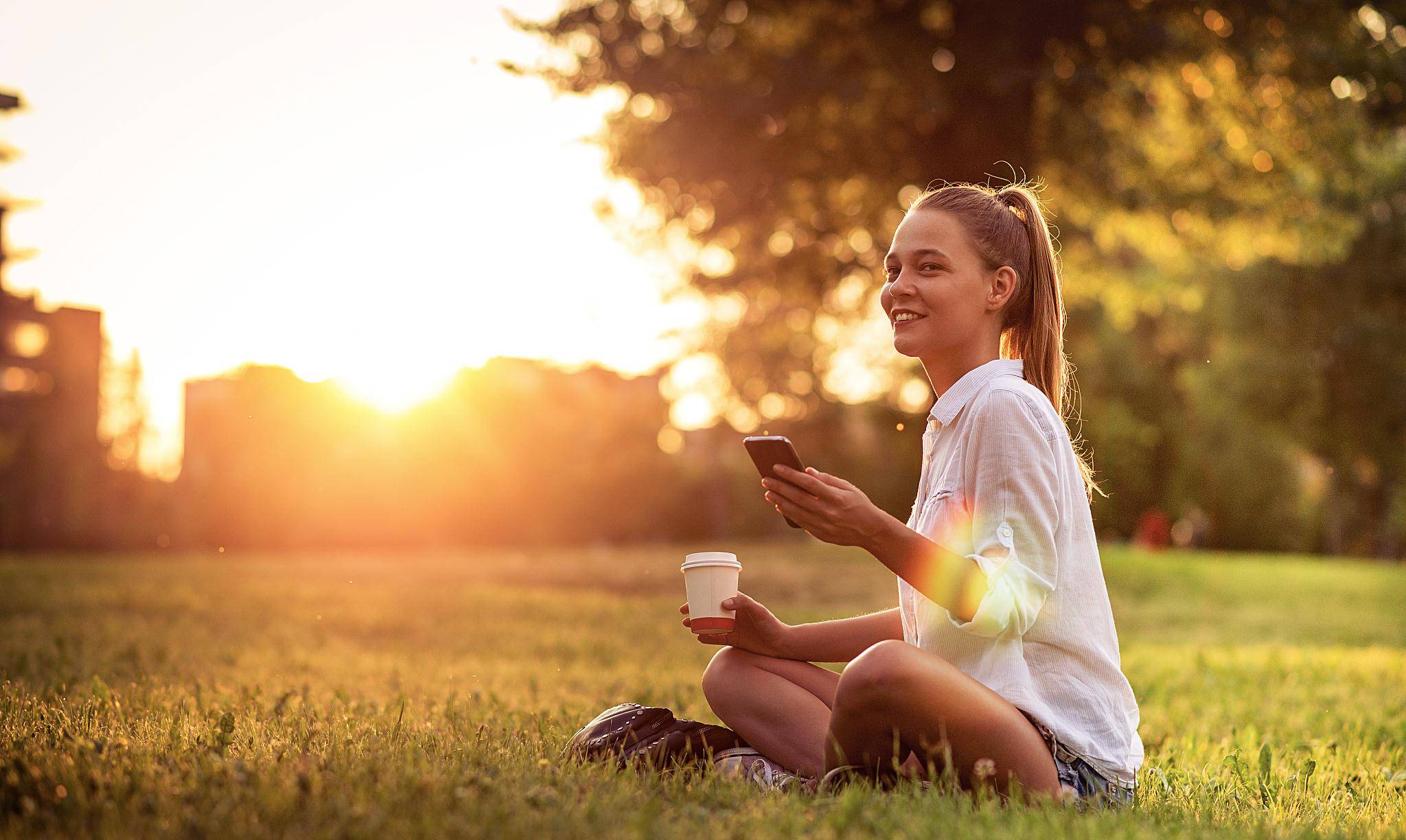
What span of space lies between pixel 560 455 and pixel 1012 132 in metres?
16.9

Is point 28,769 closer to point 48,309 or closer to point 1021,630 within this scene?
point 1021,630

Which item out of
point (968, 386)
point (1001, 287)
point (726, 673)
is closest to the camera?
point (968, 386)

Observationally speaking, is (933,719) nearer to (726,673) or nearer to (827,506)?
(827,506)

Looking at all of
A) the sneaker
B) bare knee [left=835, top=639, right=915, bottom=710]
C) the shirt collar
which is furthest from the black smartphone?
the sneaker

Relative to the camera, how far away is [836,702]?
9.45 feet

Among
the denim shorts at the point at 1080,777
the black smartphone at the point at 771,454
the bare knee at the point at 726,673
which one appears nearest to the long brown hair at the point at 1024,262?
the denim shorts at the point at 1080,777

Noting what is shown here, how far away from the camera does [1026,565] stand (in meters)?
2.70

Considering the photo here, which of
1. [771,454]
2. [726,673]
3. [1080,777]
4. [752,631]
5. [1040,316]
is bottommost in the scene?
[1080,777]

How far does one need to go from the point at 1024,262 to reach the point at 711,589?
4.24ft

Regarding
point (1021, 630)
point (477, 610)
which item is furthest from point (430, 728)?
point (477, 610)

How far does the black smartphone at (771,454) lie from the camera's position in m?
2.64

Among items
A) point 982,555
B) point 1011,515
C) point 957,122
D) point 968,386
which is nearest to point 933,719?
point 982,555

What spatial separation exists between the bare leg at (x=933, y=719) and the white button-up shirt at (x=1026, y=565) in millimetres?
95

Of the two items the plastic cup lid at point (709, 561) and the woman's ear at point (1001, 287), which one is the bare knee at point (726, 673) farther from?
the woman's ear at point (1001, 287)
